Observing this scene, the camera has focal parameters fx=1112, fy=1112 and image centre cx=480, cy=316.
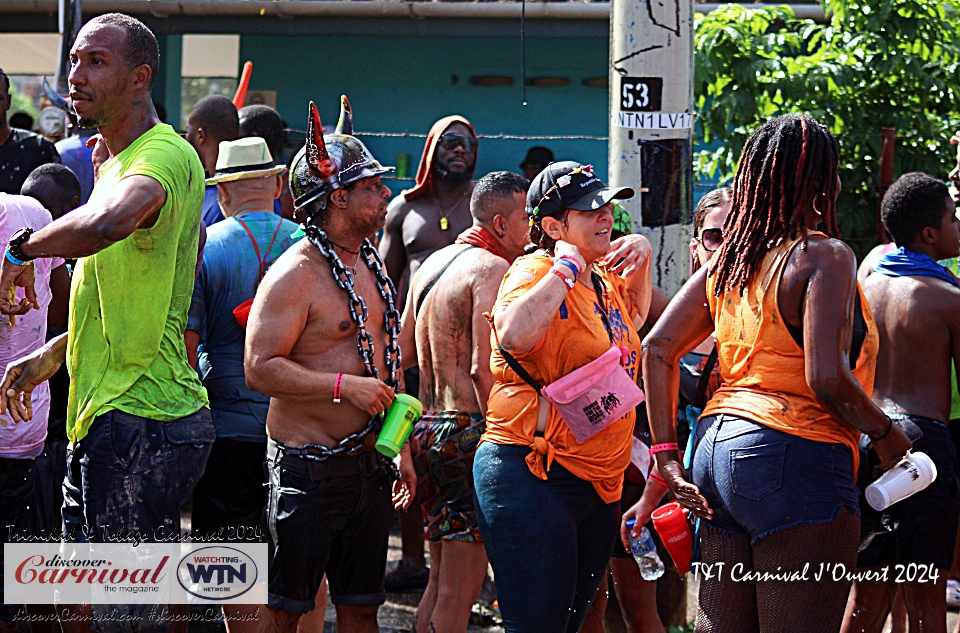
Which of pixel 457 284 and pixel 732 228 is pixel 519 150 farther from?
pixel 732 228

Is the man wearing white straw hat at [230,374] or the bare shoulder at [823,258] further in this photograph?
the man wearing white straw hat at [230,374]

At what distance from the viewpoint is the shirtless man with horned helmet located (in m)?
3.85

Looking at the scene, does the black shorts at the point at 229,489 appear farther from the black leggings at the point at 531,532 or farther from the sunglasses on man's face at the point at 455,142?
the sunglasses on man's face at the point at 455,142

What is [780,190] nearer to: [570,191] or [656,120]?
[570,191]

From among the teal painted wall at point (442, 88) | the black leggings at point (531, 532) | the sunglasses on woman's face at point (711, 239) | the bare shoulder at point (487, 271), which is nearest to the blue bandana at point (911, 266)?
the sunglasses on woman's face at point (711, 239)

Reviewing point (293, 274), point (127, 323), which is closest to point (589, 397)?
point (293, 274)

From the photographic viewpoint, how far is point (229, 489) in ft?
16.2

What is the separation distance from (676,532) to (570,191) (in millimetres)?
1217

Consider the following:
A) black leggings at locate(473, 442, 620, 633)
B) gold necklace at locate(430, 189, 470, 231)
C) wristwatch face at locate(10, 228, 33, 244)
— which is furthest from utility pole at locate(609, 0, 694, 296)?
wristwatch face at locate(10, 228, 33, 244)

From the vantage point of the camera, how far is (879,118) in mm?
7754

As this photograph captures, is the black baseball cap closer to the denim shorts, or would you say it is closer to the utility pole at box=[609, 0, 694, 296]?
the denim shorts

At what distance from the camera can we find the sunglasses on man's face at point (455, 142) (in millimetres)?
6723

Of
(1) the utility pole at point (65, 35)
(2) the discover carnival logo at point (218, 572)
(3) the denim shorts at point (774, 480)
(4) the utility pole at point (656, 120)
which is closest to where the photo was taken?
(3) the denim shorts at point (774, 480)

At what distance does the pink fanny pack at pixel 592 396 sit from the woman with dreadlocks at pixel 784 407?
34 cm
